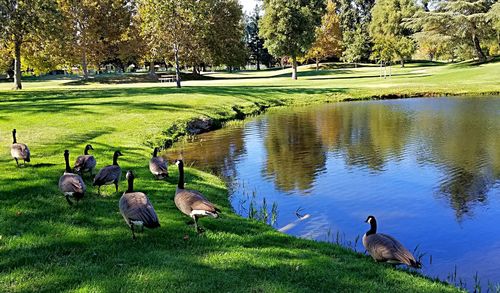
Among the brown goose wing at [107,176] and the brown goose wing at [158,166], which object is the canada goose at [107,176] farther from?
the brown goose wing at [158,166]

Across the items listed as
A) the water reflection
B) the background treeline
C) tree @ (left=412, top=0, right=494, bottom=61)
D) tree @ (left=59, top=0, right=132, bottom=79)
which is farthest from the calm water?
tree @ (left=59, top=0, right=132, bottom=79)

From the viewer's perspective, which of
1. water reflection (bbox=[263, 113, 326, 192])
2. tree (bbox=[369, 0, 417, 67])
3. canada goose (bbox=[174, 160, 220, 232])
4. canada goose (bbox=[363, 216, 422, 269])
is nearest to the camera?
canada goose (bbox=[363, 216, 422, 269])

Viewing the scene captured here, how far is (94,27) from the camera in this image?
77.6m

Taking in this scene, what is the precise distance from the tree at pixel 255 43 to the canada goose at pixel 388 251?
130161 mm

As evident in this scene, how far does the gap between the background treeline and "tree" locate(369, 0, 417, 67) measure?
8.4 inches

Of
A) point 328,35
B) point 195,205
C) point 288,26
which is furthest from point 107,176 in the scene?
point 328,35

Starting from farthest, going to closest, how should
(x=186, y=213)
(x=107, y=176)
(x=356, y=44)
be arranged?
(x=356, y=44)
(x=107, y=176)
(x=186, y=213)

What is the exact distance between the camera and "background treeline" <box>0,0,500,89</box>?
4997 cm

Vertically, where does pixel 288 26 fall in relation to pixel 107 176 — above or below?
above

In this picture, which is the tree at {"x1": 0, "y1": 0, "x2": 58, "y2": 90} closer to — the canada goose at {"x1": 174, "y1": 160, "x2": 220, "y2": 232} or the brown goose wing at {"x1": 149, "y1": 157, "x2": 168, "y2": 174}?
the brown goose wing at {"x1": 149, "y1": 157, "x2": 168, "y2": 174}

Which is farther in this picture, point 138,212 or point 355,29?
point 355,29

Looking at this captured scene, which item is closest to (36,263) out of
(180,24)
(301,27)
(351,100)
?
(351,100)

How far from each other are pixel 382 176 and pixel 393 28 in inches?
3334

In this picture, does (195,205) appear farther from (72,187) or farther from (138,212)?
(72,187)
